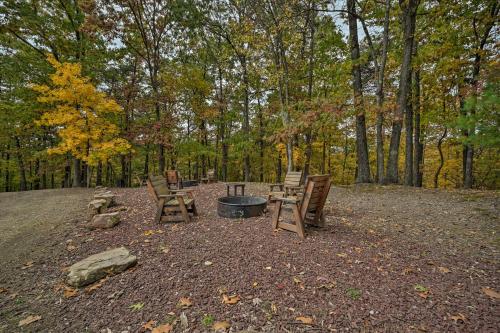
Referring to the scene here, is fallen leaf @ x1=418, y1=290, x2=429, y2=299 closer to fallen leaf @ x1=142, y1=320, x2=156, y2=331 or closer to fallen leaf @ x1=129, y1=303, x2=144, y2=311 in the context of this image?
fallen leaf @ x1=142, y1=320, x2=156, y2=331

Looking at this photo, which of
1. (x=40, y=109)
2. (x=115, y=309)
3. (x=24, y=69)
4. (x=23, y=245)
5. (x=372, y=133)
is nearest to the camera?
(x=115, y=309)

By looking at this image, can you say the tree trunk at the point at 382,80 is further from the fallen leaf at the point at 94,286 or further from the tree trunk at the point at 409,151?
the fallen leaf at the point at 94,286

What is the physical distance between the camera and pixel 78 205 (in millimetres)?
6312

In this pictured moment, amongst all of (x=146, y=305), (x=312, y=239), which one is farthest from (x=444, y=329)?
(x=146, y=305)

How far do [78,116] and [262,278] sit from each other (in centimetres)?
984

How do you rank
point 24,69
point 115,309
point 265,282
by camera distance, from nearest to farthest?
point 115,309
point 265,282
point 24,69

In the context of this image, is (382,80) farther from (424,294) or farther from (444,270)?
(424,294)

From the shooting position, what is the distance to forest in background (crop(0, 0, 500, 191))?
798 cm

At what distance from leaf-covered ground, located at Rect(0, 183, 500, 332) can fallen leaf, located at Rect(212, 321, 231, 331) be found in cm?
1

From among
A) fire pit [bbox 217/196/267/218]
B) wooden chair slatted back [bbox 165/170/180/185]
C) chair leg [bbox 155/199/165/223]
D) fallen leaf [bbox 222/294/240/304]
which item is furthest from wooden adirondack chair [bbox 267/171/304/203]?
wooden chair slatted back [bbox 165/170/180/185]

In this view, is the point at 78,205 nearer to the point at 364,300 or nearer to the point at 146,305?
the point at 146,305

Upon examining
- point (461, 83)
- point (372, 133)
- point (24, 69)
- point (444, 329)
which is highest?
point (24, 69)

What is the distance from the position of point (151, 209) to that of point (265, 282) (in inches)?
159

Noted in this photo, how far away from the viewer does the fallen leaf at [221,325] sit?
172 cm
